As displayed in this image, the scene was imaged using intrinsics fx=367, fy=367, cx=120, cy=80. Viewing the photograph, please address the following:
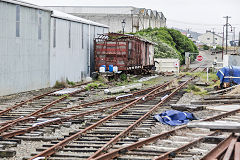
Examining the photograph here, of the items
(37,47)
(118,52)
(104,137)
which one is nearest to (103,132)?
(104,137)

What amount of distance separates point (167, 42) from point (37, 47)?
34.9 meters

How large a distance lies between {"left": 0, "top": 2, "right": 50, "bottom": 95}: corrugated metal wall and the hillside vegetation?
89.4 ft

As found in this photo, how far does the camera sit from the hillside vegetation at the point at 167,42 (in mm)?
47403

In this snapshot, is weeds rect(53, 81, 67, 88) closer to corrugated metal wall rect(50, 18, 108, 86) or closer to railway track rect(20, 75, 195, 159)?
corrugated metal wall rect(50, 18, 108, 86)

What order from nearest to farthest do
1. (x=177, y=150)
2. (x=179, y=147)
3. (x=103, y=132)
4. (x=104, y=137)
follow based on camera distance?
1. (x=177, y=150)
2. (x=179, y=147)
3. (x=104, y=137)
4. (x=103, y=132)

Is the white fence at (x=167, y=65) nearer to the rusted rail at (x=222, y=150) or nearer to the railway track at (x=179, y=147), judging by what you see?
the railway track at (x=179, y=147)

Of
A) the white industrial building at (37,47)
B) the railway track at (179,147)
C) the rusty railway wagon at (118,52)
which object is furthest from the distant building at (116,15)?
the railway track at (179,147)

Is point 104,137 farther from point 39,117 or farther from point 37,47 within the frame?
point 37,47

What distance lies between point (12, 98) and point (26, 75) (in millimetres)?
2878

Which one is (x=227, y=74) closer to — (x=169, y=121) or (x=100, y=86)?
(x=100, y=86)

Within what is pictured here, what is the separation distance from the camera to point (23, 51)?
719 inches

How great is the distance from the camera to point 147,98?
15781 mm

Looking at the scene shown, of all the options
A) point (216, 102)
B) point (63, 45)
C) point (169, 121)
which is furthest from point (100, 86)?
point (169, 121)

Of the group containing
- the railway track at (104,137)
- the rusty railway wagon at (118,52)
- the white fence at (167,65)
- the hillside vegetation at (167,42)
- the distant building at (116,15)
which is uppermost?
the distant building at (116,15)
